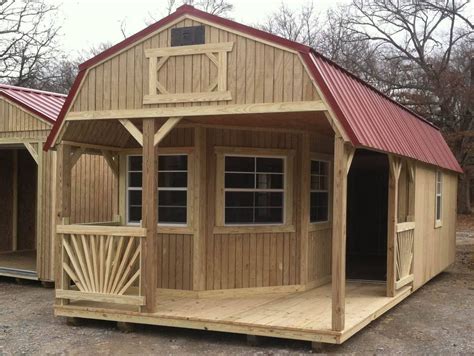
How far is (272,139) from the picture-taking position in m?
8.84

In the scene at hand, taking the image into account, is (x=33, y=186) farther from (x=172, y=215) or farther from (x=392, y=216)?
(x=392, y=216)

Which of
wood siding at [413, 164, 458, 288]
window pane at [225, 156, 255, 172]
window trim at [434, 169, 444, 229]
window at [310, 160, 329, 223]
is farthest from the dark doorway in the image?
window pane at [225, 156, 255, 172]

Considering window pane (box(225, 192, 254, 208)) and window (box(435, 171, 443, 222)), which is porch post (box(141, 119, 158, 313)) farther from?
window (box(435, 171, 443, 222))

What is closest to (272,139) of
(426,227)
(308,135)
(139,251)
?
(308,135)

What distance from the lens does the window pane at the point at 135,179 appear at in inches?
357

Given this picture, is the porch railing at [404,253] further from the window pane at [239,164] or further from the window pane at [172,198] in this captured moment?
the window pane at [172,198]

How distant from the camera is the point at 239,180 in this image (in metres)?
8.68

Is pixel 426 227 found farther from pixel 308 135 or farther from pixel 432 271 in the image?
pixel 308 135

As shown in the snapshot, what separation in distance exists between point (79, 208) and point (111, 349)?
5074mm

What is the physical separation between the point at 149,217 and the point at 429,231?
563 centimetres

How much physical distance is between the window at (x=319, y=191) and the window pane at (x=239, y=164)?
1.09 meters

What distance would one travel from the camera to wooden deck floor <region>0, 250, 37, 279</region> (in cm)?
1090

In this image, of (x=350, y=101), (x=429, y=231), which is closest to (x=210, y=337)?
(x=350, y=101)

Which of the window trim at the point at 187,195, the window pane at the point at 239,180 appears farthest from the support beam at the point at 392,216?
the window trim at the point at 187,195
